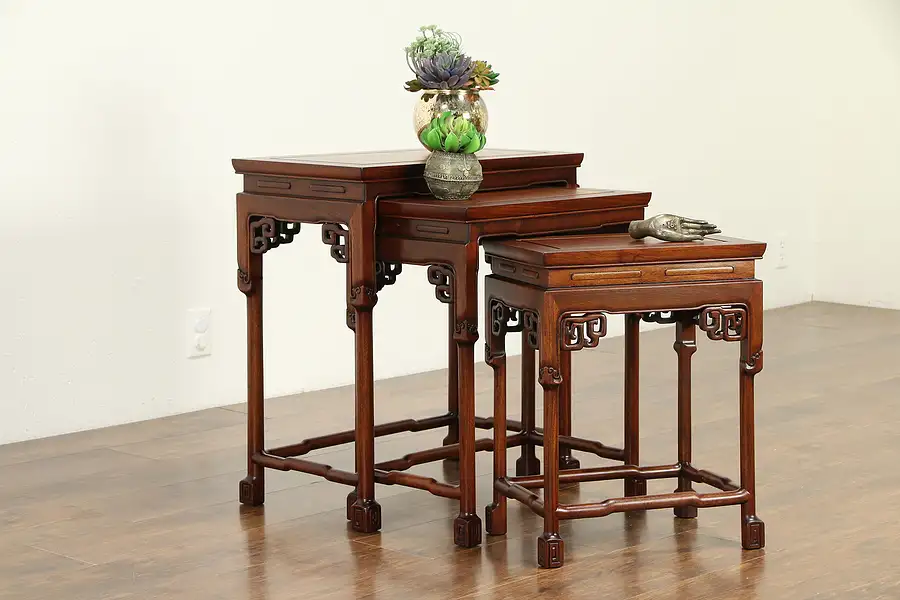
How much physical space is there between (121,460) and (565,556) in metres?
1.35

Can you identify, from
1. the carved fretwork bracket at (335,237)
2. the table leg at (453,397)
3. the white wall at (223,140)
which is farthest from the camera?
the white wall at (223,140)

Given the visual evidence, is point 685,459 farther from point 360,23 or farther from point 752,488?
point 360,23

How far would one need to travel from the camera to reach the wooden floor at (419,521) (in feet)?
8.50

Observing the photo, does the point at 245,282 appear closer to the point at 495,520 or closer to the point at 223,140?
the point at 495,520

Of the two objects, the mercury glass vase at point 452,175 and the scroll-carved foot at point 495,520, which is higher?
the mercury glass vase at point 452,175

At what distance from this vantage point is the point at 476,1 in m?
4.83

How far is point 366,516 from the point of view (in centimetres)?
292

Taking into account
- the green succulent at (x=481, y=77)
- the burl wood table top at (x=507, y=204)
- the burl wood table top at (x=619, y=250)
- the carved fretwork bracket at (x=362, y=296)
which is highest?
the green succulent at (x=481, y=77)

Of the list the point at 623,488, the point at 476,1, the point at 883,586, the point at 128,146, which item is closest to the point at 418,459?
the point at 623,488

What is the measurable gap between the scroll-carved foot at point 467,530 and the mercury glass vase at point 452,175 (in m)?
0.64

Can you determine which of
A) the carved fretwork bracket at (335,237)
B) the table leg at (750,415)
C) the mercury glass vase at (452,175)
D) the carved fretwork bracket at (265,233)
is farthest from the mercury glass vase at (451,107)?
the table leg at (750,415)

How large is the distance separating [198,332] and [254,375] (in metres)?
1.06

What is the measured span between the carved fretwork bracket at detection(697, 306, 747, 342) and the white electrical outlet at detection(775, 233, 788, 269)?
360cm

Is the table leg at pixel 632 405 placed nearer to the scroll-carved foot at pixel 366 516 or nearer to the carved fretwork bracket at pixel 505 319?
the carved fretwork bracket at pixel 505 319
